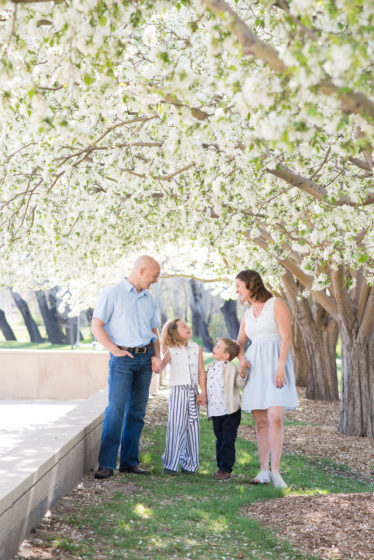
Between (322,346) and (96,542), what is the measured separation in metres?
11.8

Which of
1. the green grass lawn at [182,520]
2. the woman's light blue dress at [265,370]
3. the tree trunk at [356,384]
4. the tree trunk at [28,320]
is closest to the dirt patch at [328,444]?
the tree trunk at [356,384]

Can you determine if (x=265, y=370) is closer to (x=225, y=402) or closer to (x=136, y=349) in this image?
(x=225, y=402)

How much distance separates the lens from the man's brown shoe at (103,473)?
6.01m

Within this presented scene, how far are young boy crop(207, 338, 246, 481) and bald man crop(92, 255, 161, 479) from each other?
0.64 meters

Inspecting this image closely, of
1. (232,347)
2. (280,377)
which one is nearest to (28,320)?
(232,347)

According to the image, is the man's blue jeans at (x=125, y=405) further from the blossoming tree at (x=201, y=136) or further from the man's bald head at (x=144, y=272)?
the blossoming tree at (x=201, y=136)

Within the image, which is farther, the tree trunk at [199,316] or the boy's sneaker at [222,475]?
the tree trunk at [199,316]

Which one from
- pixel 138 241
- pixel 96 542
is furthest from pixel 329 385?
pixel 96 542

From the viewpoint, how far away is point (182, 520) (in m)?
4.95

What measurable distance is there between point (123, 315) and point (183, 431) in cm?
134

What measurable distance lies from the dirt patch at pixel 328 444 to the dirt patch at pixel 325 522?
299 centimetres

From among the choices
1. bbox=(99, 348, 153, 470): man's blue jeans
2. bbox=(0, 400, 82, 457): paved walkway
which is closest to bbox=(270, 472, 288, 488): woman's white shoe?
bbox=(99, 348, 153, 470): man's blue jeans

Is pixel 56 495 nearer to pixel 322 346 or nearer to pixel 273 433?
pixel 273 433

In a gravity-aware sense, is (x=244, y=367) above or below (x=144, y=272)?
below
